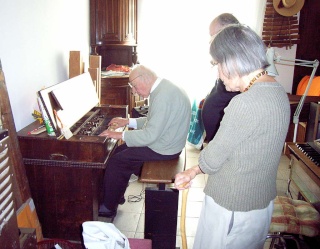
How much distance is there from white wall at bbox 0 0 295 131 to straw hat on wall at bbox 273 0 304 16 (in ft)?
0.77

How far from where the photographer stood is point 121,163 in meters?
2.59

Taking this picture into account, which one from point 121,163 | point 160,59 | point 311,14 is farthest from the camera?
point 160,59

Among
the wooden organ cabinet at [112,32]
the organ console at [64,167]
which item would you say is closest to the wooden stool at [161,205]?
the organ console at [64,167]

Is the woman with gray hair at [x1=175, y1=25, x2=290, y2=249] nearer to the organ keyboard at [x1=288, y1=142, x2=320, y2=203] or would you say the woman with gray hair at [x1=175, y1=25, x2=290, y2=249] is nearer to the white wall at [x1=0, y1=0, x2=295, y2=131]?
the organ keyboard at [x1=288, y1=142, x2=320, y2=203]

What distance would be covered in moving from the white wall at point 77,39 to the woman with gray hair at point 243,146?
1504mm

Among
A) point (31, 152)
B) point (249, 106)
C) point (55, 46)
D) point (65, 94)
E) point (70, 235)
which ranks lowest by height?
point (70, 235)

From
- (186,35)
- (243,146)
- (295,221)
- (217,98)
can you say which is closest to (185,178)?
(243,146)

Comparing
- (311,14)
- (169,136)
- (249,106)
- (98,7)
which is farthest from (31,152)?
(311,14)

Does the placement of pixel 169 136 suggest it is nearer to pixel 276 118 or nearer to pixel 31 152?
pixel 31 152

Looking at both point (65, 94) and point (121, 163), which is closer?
point (65, 94)

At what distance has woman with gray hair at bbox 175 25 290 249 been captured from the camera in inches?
46.5

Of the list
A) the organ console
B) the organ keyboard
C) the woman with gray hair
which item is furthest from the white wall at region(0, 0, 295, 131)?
the organ keyboard

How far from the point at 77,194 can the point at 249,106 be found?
1568 millimetres

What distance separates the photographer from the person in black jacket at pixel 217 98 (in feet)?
8.06
